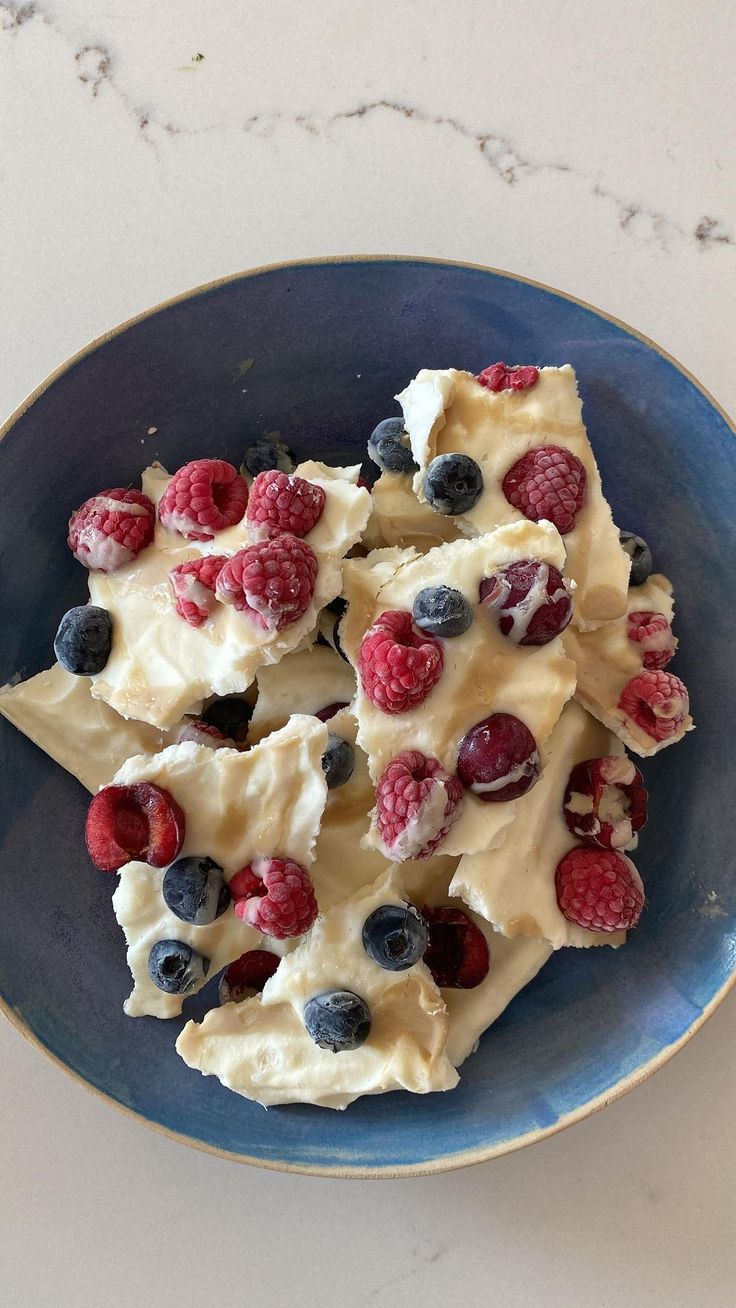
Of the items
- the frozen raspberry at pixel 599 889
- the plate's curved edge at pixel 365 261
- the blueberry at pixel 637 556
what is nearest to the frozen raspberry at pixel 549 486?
the blueberry at pixel 637 556

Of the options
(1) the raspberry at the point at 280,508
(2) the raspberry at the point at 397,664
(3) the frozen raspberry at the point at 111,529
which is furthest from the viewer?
(3) the frozen raspberry at the point at 111,529

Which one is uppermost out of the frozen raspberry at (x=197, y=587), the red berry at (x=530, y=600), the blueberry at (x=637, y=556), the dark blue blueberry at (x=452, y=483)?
the blueberry at (x=637, y=556)

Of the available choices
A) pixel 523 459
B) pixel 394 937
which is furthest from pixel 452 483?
pixel 394 937

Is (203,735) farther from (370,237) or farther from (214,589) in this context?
(370,237)

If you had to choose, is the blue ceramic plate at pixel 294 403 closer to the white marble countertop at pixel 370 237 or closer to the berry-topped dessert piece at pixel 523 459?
the berry-topped dessert piece at pixel 523 459

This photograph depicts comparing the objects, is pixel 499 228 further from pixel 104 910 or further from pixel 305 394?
pixel 104 910

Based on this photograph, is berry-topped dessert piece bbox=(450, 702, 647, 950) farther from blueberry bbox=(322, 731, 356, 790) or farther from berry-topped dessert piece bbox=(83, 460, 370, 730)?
berry-topped dessert piece bbox=(83, 460, 370, 730)

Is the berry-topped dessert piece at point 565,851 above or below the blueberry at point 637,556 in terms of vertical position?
below

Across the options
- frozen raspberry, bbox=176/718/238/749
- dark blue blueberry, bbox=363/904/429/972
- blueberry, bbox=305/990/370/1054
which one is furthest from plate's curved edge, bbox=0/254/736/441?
blueberry, bbox=305/990/370/1054
